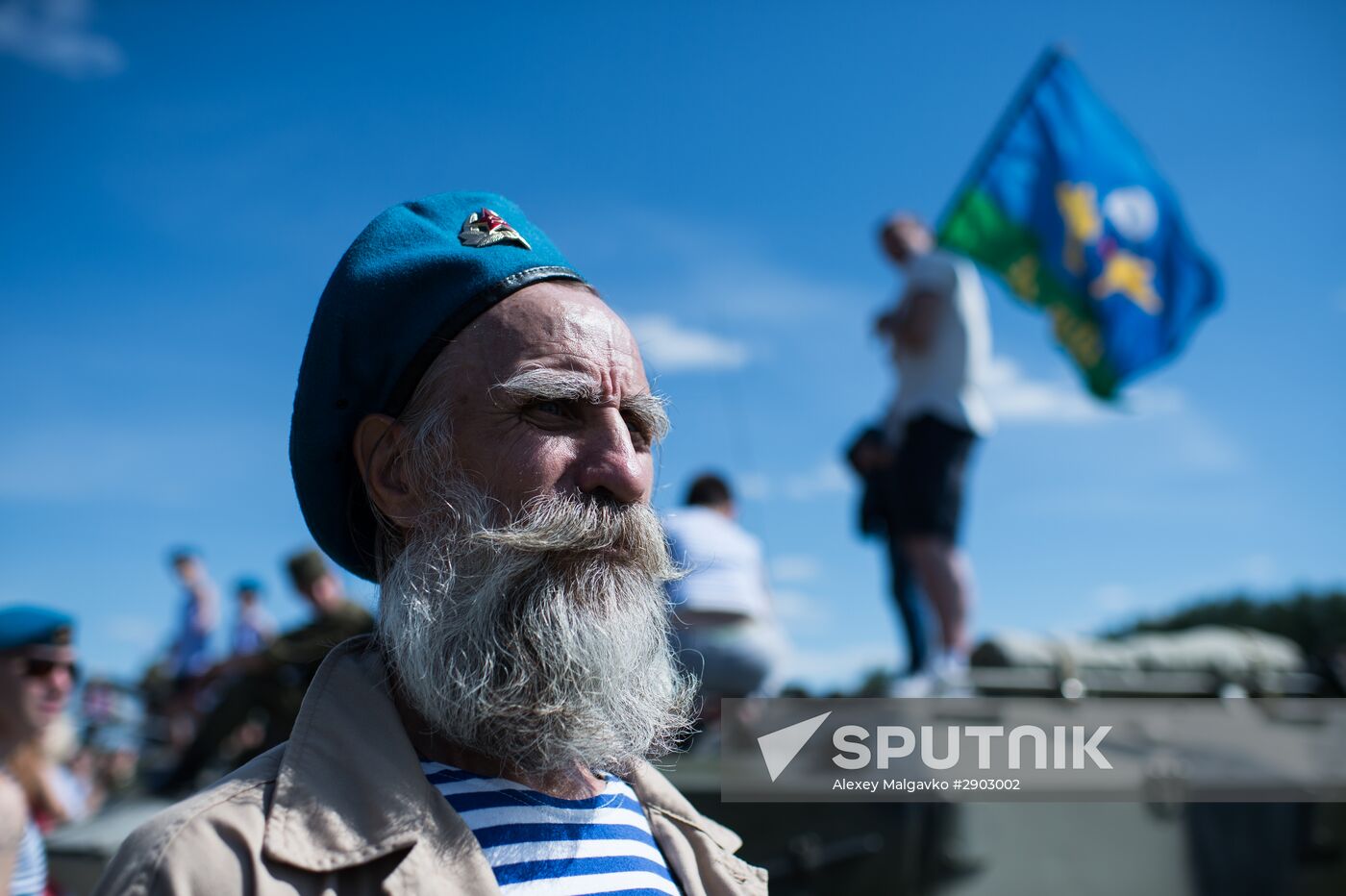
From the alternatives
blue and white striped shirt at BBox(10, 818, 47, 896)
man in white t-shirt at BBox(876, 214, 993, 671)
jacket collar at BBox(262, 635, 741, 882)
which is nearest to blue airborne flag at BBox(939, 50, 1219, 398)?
man in white t-shirt at BBox(876, 214, 993, 671)

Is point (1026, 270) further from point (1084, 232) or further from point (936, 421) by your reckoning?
point (936, 421)

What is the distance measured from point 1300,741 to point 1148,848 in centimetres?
116

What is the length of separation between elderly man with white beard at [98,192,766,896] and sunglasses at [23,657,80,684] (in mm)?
2530

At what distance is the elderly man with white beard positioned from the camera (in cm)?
144

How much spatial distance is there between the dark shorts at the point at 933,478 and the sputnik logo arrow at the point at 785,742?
1.11 meters

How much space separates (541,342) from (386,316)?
233mm

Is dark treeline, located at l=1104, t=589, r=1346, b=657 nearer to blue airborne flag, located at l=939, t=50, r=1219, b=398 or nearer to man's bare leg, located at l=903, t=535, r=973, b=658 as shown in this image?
blue airborne flag, located at l=939, t=50, r=1219, b=398

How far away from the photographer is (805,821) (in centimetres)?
392

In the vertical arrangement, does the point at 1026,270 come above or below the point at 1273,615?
above

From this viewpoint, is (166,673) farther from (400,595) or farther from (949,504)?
(400,595)

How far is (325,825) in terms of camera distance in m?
1.25

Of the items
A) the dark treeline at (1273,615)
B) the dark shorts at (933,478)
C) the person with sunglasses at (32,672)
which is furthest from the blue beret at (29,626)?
the dark treeline at (1273,615)

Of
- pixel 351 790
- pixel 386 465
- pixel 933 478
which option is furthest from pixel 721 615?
pixel 351 790

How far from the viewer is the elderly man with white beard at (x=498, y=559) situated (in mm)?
1442
